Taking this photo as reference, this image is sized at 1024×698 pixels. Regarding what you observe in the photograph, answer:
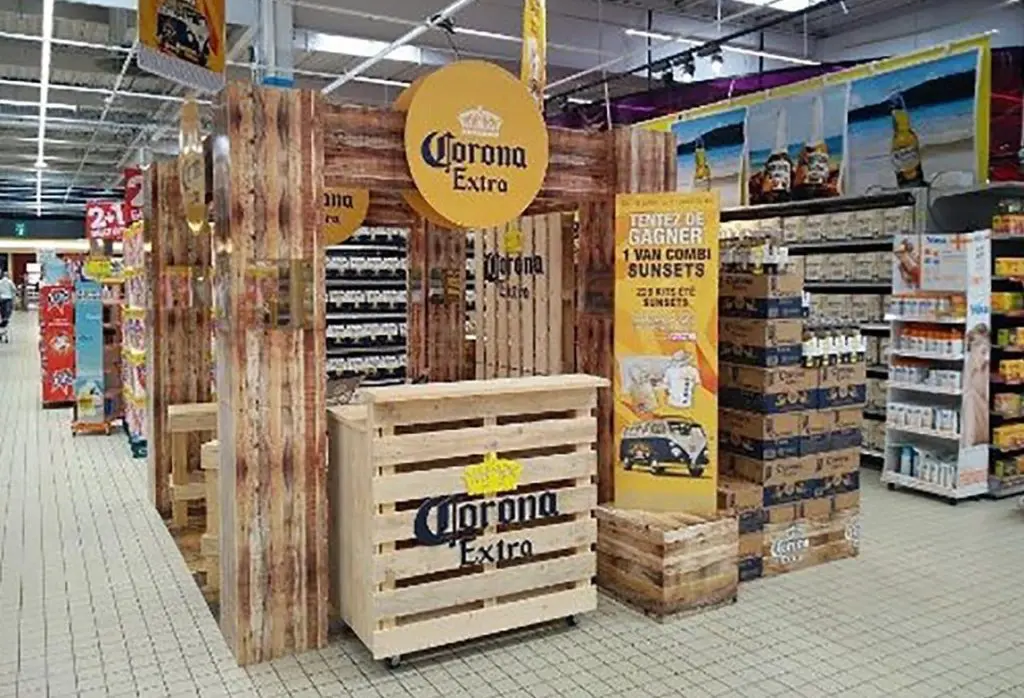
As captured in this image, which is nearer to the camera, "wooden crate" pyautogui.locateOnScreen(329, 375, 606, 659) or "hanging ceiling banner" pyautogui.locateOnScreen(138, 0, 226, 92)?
"wooden crate" pyautogui.locateOnScreen(329, 375, 606, 659)

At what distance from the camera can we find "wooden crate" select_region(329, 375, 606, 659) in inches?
144

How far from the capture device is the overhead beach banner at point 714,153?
999 centimetres

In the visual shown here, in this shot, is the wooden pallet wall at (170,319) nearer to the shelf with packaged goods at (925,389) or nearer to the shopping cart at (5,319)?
the shelf with packaged goods at (925,389)

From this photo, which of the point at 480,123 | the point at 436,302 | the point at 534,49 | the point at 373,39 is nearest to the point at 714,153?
the point at 373,39

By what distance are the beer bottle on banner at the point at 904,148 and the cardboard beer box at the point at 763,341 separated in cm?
366

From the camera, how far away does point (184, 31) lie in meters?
5.86

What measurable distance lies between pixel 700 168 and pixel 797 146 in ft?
5.32

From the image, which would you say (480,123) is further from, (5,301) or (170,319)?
(5,301)

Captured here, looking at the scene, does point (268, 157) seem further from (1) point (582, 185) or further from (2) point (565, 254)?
(2) point (565, 254)

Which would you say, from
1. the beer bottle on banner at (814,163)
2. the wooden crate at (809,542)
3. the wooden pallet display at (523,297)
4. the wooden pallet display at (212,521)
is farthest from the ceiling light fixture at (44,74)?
the wooden crate at (809,542)

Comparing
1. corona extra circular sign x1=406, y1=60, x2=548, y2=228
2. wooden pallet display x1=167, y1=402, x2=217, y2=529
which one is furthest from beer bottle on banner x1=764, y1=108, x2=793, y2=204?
wooden pallet display x1=167, y1=402, x2=217, y2=529

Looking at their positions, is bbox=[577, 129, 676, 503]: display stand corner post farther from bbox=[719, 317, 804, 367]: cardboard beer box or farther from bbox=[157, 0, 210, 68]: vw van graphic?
bbox=[157, 0, 210, 68]: vw van graphic

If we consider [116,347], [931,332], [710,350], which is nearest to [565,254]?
[710,350]

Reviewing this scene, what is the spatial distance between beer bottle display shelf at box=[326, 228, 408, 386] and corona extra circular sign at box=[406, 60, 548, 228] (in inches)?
190
